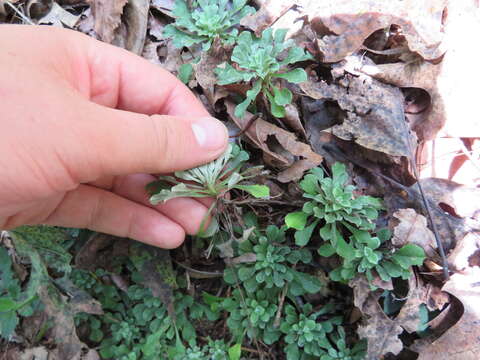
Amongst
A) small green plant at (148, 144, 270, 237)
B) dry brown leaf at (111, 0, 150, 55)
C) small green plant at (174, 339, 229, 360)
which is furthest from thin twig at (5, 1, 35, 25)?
small green plant at (174, 339, 229, 360)

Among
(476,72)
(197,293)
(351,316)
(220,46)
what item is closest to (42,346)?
(197,293)

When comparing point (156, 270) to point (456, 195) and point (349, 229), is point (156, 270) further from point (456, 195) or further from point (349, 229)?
point (456, 195)

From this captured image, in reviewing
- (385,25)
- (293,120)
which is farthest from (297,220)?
(385,25)

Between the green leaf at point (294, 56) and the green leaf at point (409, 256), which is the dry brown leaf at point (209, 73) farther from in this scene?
the green leaf at point (409, 256)

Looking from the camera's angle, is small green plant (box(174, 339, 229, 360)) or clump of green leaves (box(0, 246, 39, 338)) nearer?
small green plant (box(174, 339, 229, 360))

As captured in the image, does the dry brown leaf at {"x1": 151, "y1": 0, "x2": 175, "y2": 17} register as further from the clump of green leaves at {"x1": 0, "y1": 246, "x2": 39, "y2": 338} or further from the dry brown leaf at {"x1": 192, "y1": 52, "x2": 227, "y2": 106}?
the clump of green leaves at {"x1": 0, "y1": 246, "x2": 39, "y2": 338}

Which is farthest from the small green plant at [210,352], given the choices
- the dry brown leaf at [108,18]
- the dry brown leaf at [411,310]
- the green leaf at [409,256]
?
the dry brown leaf at [108,18]
